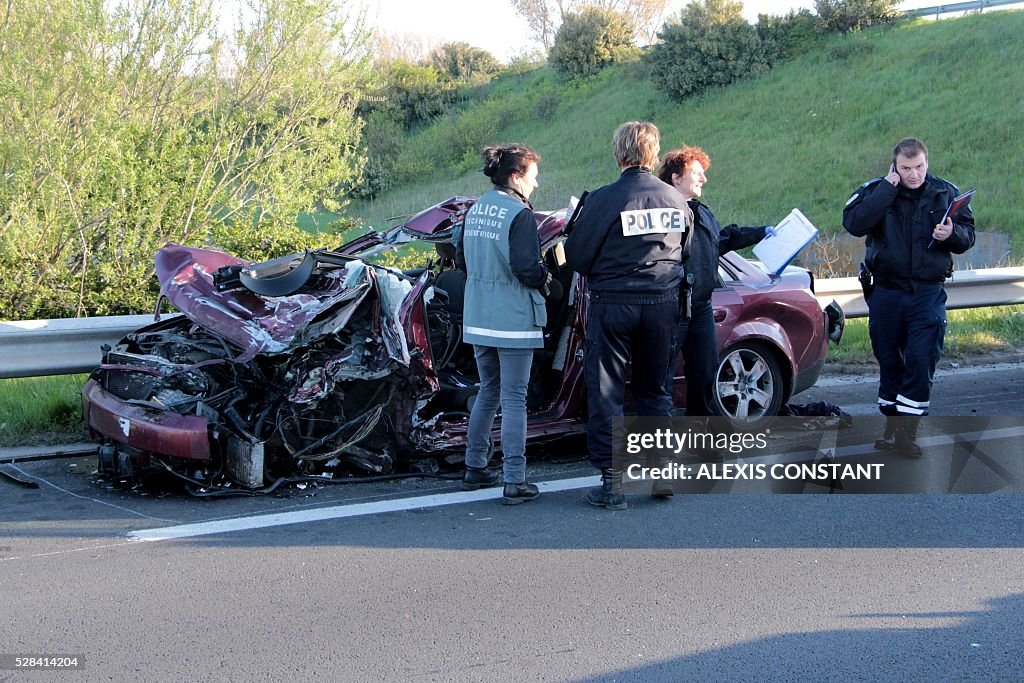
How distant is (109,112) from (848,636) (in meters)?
7.26

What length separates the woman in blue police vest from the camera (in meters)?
5.05

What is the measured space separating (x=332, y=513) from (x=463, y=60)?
49949 millimetres

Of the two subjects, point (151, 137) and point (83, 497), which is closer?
point (83, 497)

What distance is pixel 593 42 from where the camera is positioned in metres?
46.1

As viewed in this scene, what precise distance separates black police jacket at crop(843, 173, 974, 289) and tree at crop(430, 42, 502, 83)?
47708mm

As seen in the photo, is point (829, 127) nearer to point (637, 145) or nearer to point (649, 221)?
point (637, 145)

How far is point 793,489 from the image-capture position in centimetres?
545

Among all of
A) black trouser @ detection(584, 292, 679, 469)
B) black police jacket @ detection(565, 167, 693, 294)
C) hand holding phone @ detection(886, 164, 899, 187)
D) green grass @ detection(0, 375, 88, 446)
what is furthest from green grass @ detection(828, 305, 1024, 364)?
green grass @ detection(0, 375, 88, 446)

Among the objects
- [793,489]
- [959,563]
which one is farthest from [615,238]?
[959,563]

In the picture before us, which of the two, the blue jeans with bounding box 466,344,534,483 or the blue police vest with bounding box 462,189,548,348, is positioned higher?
the blue police vest with bounding box 462,189,548,348

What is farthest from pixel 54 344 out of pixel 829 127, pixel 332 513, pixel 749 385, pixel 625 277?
pixel 829 127

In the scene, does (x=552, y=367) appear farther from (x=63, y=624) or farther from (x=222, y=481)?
(x=63, y=624)

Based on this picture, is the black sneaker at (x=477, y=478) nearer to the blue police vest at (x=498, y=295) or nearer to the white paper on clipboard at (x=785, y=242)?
the blue police vest at (x=498, y=295)

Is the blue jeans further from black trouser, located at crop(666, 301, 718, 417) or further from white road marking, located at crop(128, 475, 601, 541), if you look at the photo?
black trouser, located at crop(666, 301, 718, 417)
